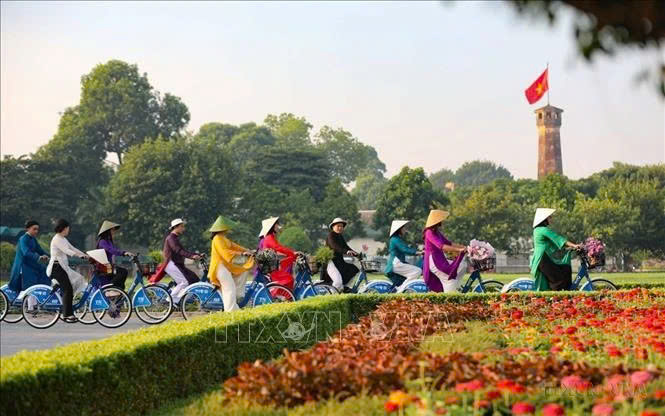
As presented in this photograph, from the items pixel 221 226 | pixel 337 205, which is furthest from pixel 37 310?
pixel 337 205

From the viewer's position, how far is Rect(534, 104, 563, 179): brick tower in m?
111

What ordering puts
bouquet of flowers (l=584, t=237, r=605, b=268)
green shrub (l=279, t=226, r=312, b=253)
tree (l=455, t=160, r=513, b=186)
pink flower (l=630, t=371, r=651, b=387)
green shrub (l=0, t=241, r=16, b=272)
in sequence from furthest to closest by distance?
tree (l=455, t=160, r=513, b=186) → green shrub (l=279, t=226, r=312, b=253) → green shrub (l=0, t=241, r=16, b=272) → bouquet of flowers (l=584, t=237, r=605, b=268) → pink flower (l=630, t=371, r=651, b=387)

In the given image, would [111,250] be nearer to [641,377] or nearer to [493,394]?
[493,394]

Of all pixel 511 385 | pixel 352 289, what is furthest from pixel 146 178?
pixel 511 385

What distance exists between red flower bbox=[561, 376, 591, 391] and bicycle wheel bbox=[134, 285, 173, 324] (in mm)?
9956

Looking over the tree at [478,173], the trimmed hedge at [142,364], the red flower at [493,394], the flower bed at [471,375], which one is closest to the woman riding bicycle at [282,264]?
A: the trimmed hedge at [142,364]

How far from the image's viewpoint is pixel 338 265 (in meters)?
16.5

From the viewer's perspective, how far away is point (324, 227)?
7069cm

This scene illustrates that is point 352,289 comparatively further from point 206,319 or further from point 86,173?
point 86,173

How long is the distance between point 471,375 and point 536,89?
57536 mm

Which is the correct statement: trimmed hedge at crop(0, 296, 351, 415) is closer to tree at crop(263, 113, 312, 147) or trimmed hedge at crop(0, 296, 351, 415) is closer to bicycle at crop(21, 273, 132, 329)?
bicycle at crop(21, 273, 132, 329)

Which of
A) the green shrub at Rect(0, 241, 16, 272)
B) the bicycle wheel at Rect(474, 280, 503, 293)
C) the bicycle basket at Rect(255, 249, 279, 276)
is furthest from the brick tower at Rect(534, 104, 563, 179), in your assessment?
the bicycle basket at Rect(255, 249, 279, 276)

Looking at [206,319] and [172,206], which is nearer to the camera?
[206,319]

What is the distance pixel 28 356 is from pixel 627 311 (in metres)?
6.73
